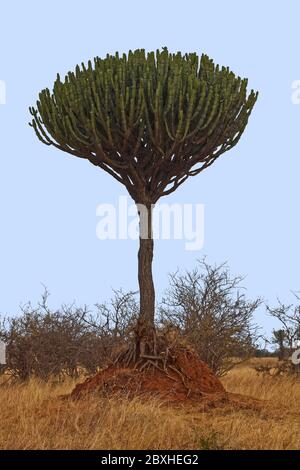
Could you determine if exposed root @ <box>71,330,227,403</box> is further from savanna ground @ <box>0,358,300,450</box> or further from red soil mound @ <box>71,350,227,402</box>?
savanna ground @ <box>0,358,300,450</box>

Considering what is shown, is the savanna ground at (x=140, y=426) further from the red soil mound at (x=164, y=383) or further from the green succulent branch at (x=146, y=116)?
the green succulent branch at (x=146, y=116)

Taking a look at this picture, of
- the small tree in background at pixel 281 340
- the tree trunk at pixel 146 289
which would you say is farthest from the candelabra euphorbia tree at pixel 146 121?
the small tree in background at pixel 281 340

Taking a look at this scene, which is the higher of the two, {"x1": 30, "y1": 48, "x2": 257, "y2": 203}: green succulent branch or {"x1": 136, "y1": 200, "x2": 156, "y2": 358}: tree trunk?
{"x1": 30, "y1": 48, "x2": 257, "y2": 203}: green succulent branch

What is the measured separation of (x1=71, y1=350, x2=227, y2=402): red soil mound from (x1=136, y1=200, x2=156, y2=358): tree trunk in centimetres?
46

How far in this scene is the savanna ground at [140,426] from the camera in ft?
26.4

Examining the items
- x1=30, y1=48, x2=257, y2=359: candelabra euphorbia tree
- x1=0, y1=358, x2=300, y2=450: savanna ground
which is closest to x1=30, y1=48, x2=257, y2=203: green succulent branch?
x1=30, y1=48, x2=257, y2=359: candelabra euphorbia tree

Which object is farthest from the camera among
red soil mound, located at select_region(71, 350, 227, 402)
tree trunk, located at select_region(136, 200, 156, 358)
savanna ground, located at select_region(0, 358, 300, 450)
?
tree trunk, located at select_region(136, 200, 156, 358)

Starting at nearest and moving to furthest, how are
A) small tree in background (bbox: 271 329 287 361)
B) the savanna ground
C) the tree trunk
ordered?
the savanna ground → the tree trunk → small tree in background (bbox: 271 329 287 361)

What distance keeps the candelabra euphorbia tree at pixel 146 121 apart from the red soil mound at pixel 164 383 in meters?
0.53

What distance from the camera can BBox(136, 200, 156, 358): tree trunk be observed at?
41.0 ft

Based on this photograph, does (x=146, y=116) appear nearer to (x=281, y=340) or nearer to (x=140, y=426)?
(x=140, y=426)

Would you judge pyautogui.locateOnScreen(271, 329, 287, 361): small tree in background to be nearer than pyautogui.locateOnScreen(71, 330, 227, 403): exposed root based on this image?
No
